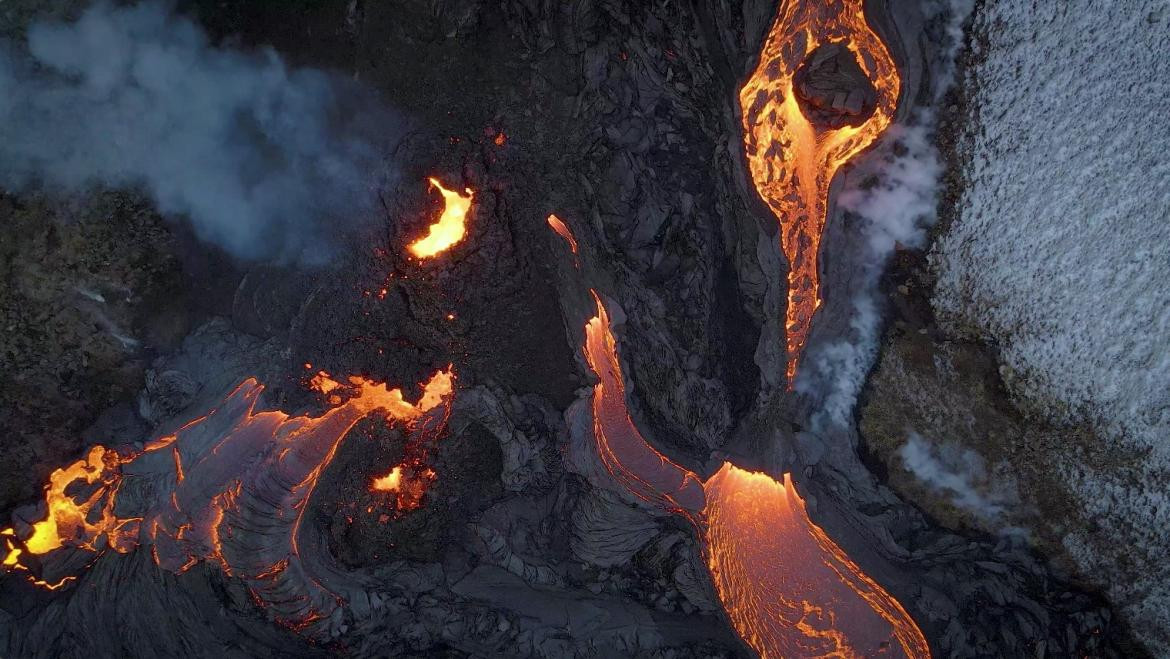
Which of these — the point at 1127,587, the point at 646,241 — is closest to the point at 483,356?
the point at 646,241

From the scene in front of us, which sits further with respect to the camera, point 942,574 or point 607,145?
point 942,574


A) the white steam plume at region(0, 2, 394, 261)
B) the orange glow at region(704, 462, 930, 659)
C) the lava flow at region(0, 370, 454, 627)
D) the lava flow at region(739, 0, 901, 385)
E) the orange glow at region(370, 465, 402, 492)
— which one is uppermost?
the lava flow at region(739, 0, 901, 385)

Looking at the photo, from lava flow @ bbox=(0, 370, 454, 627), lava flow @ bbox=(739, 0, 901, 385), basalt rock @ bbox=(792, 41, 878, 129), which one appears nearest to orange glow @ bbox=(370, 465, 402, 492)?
lava flow @ bbox=(0, 370, 454, 627)

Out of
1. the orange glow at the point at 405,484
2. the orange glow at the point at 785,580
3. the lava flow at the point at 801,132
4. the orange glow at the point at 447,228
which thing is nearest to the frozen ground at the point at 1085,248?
the lava flow at the point at 801,132

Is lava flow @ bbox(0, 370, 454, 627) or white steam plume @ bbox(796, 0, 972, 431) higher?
white steam plume @ bbox(796, 0, 972, 431)

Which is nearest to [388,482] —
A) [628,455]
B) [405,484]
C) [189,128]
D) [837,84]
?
[405,484]

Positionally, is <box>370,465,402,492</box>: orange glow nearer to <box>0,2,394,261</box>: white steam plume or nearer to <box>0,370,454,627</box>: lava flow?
<box>0,370,454,627</box>: lava flow

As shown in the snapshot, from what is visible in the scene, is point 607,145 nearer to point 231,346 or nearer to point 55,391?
point 231,346

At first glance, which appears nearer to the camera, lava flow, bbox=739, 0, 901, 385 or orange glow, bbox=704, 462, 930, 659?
lava flow, bbox=739, 0, 901, 385
